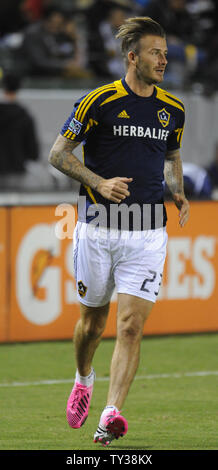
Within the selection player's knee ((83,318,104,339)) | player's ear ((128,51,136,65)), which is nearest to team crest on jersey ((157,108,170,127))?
player's ear ((128,51,136,65))

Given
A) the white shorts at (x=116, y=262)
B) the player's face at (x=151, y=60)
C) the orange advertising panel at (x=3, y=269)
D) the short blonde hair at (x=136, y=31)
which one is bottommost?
the orange advertising panel at (x=3, y=269)

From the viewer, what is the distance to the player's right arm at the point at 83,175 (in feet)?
18.9

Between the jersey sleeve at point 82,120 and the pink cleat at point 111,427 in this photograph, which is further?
the jersey sleeve at point 82,120

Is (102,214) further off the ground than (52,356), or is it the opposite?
(102,214)

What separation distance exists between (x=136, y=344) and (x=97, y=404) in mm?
1725

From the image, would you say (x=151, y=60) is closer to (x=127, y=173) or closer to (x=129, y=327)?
(x=127, y=173)

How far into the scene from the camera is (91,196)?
6.09m

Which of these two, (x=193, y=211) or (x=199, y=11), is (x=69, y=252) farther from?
(x=199, y=11)

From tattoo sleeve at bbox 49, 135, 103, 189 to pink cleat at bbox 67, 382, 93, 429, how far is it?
1.45m

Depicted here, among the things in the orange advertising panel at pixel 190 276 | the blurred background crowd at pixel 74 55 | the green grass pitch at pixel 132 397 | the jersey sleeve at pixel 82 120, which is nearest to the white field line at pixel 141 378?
the green grass pitch at pixel 132 397

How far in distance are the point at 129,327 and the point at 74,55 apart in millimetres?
10271

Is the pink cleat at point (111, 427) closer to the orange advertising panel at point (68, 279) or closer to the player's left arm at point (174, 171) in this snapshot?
the player's left arm at point (174, 171)

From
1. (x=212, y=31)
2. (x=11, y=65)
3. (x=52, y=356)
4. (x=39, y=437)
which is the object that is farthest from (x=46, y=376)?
(x=212, y=31)

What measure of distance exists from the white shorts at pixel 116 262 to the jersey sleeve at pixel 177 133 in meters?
0.61
